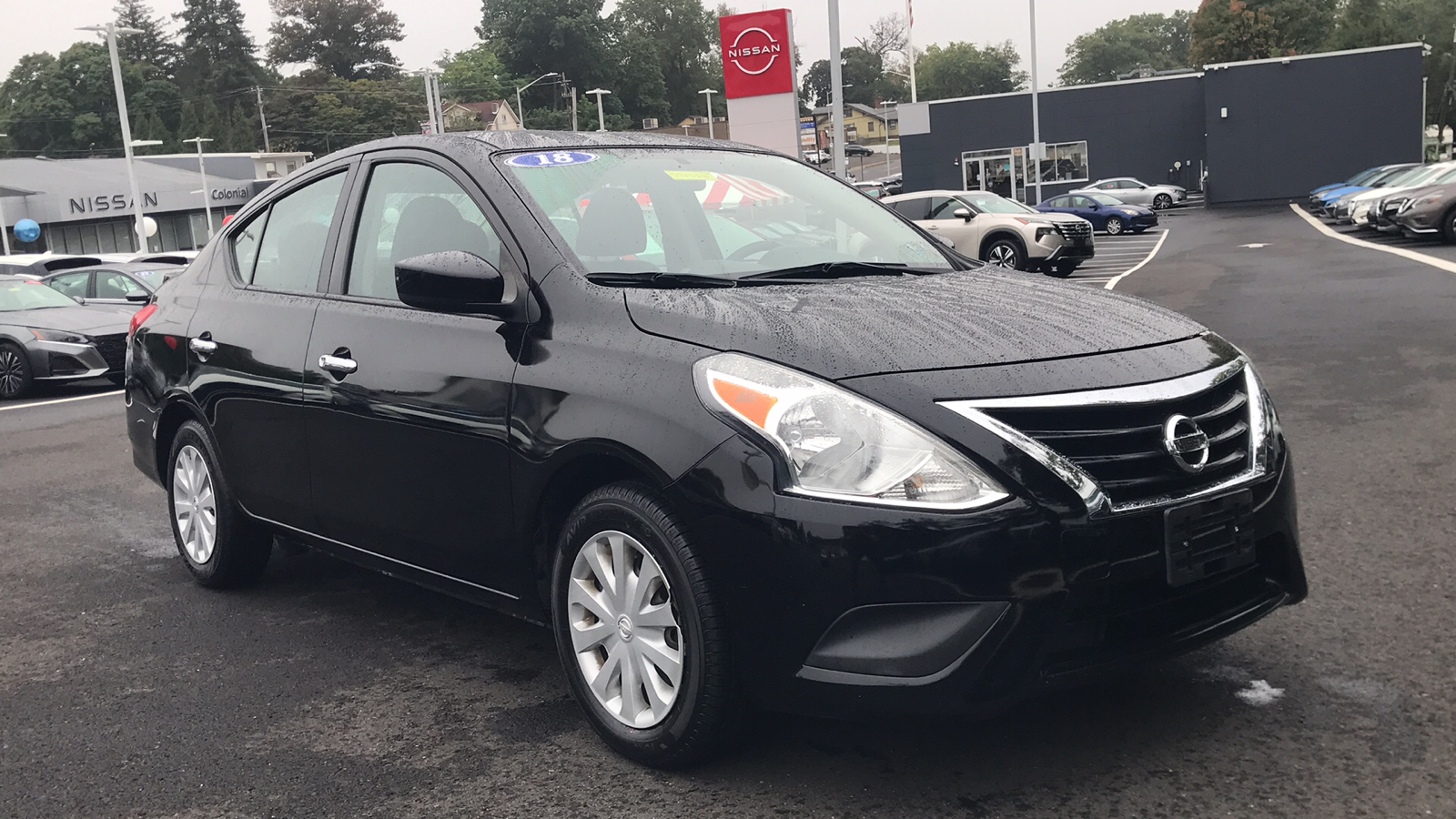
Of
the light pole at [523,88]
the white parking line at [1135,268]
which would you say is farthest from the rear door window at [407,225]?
the light pole at [523,88]

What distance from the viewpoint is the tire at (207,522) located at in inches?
196

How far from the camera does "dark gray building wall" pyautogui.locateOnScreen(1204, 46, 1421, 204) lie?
1900 inches

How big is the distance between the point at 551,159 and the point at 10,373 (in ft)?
40.0

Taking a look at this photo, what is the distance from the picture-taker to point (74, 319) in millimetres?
14547

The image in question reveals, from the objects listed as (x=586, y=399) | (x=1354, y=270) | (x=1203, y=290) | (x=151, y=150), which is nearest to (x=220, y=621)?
(x=586, y=399)

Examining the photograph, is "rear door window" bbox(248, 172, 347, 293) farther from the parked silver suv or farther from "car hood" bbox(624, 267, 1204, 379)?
the parked silver suv

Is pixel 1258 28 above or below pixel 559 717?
above

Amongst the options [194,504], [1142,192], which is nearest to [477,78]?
[1142,192]

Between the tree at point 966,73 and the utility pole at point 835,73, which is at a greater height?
the tree at point 966,73

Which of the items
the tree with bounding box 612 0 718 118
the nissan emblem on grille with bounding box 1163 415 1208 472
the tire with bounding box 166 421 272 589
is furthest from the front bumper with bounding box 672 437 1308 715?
the tree with bounding box 612 0 718 118

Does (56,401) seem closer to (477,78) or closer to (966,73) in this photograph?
(477,78)

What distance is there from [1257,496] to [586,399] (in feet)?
5.37

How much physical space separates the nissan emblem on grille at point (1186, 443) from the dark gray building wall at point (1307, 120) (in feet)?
167

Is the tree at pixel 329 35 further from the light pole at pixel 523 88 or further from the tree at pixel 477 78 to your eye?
the light pole at pixel 523 88
